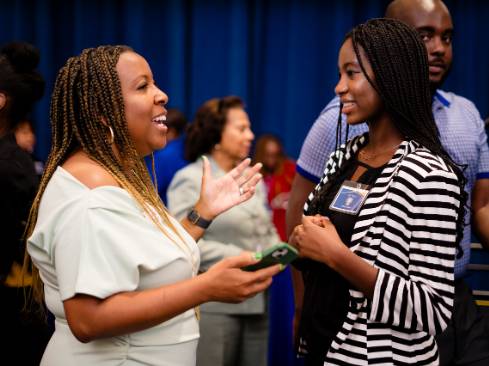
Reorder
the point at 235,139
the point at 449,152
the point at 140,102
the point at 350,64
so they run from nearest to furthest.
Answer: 1. the point at 140,102
2. the point at 350,64
3. the point at 449,152
4. the point at 235,139

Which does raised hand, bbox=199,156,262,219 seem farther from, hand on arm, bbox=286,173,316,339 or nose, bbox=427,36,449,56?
nose, bbox=427,36,449,56

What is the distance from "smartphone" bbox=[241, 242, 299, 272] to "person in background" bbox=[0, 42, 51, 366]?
1.14m

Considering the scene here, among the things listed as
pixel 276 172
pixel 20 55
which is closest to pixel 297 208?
pixel 20 55

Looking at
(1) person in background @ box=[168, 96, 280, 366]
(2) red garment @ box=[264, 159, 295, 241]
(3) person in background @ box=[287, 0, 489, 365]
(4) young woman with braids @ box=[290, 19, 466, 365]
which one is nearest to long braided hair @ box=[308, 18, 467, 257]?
(4) young woman with braids @ box=[290, 19, 466, 365]

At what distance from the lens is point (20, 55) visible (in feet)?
7.91

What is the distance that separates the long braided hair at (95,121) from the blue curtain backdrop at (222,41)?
4556 mm

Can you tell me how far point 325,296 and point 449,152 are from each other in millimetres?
748

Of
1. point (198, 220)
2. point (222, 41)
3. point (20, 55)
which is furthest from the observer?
point (222, 41)

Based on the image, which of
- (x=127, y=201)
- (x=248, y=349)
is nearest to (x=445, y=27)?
(x=127, y=201)

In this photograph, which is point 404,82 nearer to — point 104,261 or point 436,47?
point 436,47

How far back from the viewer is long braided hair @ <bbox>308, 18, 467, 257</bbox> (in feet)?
5.71

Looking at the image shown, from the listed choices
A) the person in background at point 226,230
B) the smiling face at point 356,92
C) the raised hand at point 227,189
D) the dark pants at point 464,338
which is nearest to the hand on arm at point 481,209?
the dark pants at point 464,338

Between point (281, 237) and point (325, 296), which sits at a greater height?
point (325, 296)

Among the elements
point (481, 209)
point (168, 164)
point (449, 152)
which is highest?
point (449, 152)
